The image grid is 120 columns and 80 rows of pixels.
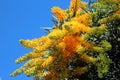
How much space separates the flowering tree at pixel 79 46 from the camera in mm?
11703

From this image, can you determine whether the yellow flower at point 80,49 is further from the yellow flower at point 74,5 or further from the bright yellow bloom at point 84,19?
the yellow flower at point 74,5

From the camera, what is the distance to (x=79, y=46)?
37.8 feet

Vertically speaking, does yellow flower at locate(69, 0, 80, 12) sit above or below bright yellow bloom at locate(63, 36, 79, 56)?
above

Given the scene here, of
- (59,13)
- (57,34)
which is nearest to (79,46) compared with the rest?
(57,34)

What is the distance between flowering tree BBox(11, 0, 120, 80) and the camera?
11703 mm

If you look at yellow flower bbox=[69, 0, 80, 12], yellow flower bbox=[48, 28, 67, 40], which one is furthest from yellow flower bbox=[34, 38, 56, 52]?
yellow flower bbox=[69, 0, 80, 12]

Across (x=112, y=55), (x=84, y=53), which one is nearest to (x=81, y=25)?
(x=84, y=53)

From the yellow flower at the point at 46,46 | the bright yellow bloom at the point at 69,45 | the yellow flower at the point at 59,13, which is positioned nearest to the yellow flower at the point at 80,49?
the bright yellow bloom at the point at 69,45

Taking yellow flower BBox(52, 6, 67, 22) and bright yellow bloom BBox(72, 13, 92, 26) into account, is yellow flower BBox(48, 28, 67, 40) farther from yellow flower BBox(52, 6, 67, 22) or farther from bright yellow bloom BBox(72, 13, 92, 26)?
yellow flower BBox(52, 6, 67, 22)

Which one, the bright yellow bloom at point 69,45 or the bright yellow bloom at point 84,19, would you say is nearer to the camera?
the bright yellow bloom at point 69,45

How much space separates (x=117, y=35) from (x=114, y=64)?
977 mm

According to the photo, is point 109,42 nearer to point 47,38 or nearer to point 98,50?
point 98,50

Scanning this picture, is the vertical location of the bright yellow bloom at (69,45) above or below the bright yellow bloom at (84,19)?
below

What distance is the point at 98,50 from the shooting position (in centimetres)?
1174
